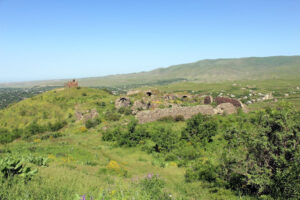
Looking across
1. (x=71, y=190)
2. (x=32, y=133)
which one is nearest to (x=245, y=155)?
(x=71, y=190)

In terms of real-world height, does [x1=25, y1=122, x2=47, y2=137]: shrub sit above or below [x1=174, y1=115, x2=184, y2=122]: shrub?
below

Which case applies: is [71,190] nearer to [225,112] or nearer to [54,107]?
[225,112]

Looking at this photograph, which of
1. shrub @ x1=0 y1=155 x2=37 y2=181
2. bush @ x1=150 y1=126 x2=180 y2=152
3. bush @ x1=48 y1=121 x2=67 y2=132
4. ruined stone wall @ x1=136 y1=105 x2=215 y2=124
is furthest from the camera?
bush @ x1=48 y1=121 x2=67 y2=132

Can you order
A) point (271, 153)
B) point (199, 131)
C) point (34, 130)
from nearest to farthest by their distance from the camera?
point (271, 153) → point (199, 131) → point (34, 130)

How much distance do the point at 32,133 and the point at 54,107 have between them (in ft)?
51.2

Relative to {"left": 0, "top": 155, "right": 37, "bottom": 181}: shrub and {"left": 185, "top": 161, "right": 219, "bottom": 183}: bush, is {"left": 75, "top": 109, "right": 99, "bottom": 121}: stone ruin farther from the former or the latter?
{"left": 0, "top": 155, "right": 37, "bottom": 181}: shrub

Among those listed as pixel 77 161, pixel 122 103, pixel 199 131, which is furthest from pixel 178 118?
pixel 77 161

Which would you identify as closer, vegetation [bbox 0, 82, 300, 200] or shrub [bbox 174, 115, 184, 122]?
vegetation [bbox 0, 82, 300, 200]

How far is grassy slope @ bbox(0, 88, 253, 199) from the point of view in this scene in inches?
225

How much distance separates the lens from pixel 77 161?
14.1m

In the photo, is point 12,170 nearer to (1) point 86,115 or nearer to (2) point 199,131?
(2) point 199,131

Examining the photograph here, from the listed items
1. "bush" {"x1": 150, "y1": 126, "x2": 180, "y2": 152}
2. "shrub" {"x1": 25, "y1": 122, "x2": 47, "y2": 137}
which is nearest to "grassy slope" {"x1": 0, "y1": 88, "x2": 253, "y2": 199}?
"bush" {"x1": 150, "y1": 126, "x2": 180, "y2": 152}

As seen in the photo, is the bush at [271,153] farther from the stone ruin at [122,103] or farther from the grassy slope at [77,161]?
the stone ruin at [122,103]

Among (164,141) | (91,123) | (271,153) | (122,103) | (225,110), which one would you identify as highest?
(271,153)
